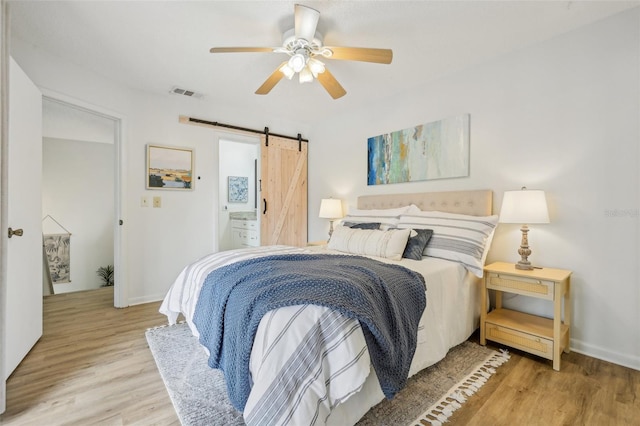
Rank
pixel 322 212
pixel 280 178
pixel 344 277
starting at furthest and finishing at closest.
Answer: pixel 280 178
pixel 322 212
pixel 344 277

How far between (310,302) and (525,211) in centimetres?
189

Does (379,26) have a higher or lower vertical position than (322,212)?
higher

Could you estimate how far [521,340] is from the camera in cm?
213

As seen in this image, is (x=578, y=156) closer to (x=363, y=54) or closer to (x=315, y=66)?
(x=363, y=54)

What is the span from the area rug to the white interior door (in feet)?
2.71

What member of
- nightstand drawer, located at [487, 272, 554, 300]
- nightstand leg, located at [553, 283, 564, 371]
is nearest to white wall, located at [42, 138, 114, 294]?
nightstand drawer, located at [487, 272, 554, 300]

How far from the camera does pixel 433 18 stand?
2082mm

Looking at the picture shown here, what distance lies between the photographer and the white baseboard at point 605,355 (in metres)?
2.00

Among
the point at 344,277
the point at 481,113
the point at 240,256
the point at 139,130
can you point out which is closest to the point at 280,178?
the point at 139,130

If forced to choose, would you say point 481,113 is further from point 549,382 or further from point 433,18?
point 549,382

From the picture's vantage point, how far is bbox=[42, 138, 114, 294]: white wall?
15.9 ft

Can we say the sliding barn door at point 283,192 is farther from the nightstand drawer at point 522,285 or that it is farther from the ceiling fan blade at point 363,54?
the nightstand drawer at point 522,285

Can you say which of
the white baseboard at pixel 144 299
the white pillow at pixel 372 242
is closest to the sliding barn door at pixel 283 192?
the white baseboard at pixel 144 299

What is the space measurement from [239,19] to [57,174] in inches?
188
